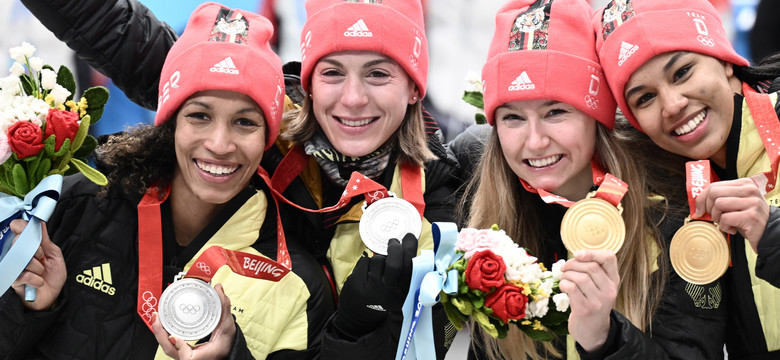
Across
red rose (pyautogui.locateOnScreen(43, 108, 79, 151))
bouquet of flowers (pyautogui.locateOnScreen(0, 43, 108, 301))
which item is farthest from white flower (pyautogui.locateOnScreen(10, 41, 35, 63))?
red rose (pyautogui.locateOnScreen(43, 108, 79, 151))

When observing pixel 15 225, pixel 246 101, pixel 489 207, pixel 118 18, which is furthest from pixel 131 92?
pixel 489 207

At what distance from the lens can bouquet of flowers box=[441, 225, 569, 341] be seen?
2309 mm

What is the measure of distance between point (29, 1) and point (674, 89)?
106 inches

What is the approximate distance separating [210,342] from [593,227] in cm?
136

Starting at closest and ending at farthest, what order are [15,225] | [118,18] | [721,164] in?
[15,225], [721,164], [118,18]

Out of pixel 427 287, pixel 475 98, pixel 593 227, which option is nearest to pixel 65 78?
pixel 427 287

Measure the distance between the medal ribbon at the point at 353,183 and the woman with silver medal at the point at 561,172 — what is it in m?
0.26

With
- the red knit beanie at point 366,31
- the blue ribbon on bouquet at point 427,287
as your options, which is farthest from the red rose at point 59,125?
the blue ribbon on bouquet at point 427,287

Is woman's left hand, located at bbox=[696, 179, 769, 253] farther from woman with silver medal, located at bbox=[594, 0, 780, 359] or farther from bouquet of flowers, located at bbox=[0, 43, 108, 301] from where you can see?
bouquet of flowers, located at bbox=[0, 43, 108, 301]

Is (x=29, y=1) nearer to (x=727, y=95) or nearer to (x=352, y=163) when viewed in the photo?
(x=352, y=163)

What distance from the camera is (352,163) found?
335 centimetres

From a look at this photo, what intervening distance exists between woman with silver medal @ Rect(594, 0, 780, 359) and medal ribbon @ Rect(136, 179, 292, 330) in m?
1.51

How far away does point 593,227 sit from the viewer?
8.11ft

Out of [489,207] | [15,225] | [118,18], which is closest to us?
[15,225]
